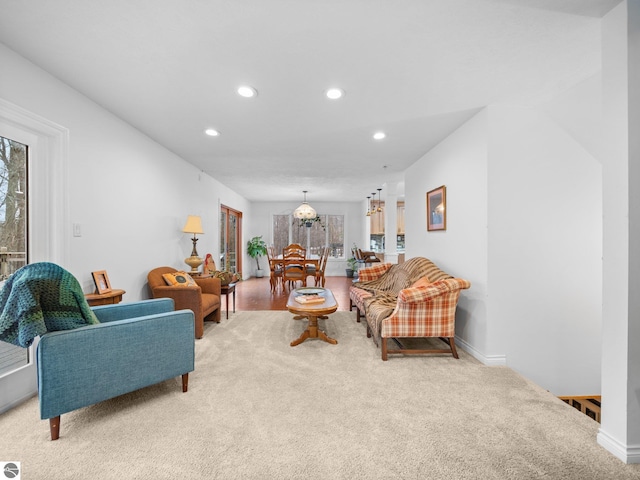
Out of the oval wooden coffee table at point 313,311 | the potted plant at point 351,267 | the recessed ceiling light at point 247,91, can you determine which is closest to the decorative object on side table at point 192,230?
the oval wooden coffee table at point 313,311

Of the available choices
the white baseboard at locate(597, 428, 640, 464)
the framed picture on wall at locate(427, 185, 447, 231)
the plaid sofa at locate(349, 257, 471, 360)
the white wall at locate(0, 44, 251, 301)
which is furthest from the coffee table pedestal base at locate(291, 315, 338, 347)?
the white baseboard at locate(597, 428, 640, 464)

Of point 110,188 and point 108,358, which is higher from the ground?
point 110,188

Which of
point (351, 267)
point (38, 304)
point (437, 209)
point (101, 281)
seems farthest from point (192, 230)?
point (351, 267)

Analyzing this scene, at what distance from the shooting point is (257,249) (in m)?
8.45

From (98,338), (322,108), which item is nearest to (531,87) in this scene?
(322,108)

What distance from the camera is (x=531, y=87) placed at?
230cm

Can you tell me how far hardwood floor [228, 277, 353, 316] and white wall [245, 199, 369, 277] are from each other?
1.13 metres

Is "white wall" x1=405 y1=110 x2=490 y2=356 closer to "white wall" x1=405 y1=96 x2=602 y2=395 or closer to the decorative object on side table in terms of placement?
"white wall" x1=405 y1=96 x2=602 y2=395

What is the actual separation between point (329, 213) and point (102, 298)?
7023 mm

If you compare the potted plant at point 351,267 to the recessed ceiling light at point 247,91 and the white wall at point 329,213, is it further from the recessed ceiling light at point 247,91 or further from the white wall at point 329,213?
the recessed ceiling light at point 247,91

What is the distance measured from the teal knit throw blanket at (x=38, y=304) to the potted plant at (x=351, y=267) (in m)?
7.33

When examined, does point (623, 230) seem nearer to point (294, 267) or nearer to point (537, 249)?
point (537, 249)

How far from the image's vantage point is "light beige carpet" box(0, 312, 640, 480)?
143 centimetres

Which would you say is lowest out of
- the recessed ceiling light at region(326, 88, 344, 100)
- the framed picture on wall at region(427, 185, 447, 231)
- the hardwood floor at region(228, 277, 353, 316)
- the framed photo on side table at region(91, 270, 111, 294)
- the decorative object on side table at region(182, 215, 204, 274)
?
the hardwood floor at region(228, 277, 353, 316)
